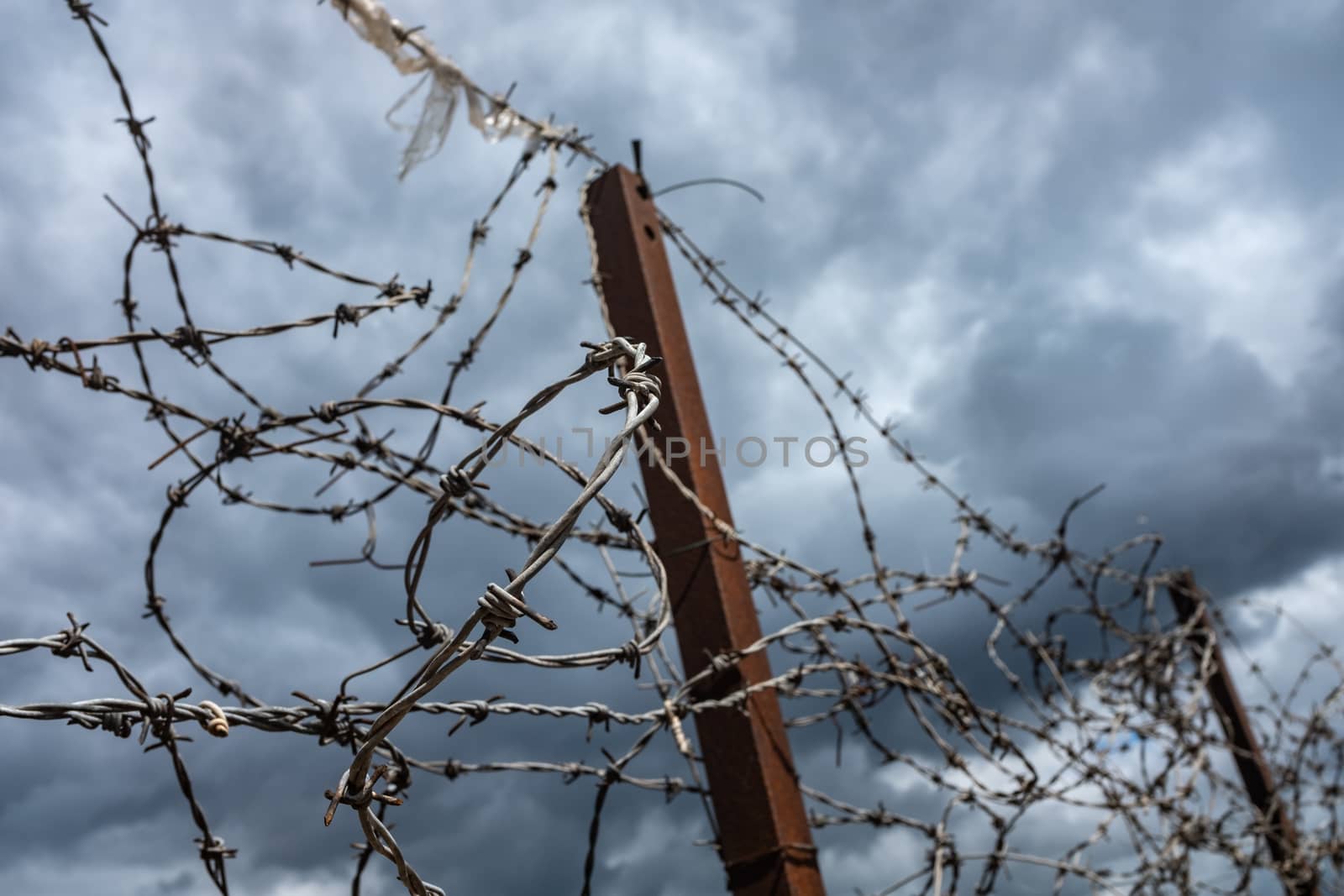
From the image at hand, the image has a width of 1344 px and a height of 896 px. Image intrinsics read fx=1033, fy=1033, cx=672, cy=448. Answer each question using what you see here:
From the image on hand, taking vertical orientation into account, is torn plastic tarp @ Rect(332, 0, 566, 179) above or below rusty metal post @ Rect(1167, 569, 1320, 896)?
above

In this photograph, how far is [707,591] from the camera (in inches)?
70.4

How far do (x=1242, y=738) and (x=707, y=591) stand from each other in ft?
10.5

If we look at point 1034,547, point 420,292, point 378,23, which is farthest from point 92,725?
point 1034,547

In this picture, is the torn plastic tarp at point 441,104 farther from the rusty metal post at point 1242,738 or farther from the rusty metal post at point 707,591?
the rusty metal post at point 1242,738

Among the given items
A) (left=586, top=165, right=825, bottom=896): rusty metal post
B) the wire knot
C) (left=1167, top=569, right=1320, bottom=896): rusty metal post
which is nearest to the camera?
the wire knot

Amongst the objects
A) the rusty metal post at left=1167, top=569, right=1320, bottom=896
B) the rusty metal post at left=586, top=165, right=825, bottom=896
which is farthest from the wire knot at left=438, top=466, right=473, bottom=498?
the rusty metal post at left=1167, top=569, right=1320, bottom=896

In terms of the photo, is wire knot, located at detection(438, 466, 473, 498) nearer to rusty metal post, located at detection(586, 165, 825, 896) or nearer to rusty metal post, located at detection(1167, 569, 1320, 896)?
rusty metal post, located at detection(586, 165, 825, 896)

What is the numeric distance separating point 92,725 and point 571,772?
75 centimetres

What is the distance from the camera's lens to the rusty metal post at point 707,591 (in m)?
1.66

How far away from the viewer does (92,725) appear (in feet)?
3.03

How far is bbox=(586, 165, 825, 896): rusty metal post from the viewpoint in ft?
5.46

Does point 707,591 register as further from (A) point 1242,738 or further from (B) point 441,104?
(A) point 1242,738

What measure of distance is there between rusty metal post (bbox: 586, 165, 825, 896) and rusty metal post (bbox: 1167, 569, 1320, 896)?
2632mm

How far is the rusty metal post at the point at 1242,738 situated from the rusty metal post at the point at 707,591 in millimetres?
2632
